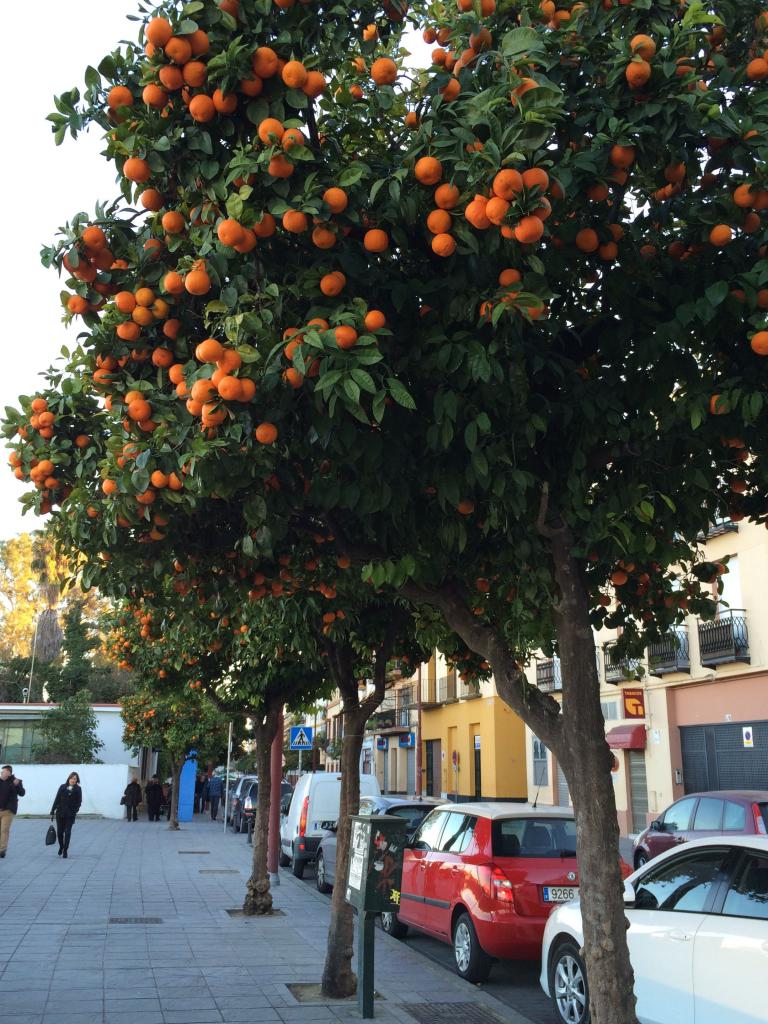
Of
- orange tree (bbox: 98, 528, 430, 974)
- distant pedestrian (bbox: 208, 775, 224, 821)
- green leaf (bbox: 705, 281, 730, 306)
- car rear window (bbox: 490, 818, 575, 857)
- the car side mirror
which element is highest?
green leaf (bbox: 705, 281, 730, 306)

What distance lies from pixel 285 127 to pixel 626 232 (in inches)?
72.9

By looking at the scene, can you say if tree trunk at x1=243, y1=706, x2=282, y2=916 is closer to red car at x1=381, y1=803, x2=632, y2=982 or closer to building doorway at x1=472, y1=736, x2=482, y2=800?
red car at x1=381, y1=803, x2=632, y2=982

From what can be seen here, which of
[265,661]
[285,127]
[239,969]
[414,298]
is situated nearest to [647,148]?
[414,298]

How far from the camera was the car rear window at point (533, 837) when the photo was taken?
8.83m

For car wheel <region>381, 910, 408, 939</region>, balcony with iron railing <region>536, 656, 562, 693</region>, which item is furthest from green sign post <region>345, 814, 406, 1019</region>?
balcony with iron railing <region>536, 656, 562, 693</region>

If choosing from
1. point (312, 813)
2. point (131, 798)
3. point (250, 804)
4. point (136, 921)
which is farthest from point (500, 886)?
point (131, 798)

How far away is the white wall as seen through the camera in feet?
112

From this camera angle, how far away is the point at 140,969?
28.1 feet

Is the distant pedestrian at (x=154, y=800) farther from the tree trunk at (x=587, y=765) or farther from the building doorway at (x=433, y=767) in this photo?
the tree trunk at (x=587, y=765)

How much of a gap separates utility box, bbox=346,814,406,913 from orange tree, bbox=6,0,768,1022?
235 cm

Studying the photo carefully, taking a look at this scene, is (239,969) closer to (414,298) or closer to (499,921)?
(499,921)

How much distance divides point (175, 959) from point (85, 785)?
27.6 metres

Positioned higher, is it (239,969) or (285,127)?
(285,127)

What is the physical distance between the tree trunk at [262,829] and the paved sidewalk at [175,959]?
0.33 metres
